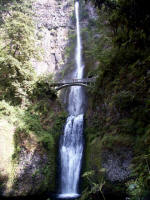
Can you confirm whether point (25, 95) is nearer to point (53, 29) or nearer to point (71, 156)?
point (71, 156)

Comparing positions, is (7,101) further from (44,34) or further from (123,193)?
(44,34)

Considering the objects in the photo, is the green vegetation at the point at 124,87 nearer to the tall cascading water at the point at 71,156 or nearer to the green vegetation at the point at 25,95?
the tall cascading water at the point at 71,156

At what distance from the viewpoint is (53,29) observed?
34969mm

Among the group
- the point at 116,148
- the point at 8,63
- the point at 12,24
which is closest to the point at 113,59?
the point at 116,148

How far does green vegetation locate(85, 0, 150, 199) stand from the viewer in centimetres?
464

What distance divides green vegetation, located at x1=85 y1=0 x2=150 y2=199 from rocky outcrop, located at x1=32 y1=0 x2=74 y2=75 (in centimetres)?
1937

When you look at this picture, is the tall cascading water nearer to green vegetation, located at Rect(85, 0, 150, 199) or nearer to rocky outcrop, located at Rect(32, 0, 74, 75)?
green vegetation, located at Rect(85, 0, 150, 199)

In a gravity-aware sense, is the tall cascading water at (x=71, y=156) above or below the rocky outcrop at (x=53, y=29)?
below

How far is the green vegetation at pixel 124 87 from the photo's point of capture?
464cm

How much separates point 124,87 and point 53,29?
2920 cm

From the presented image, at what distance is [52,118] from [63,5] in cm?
3004

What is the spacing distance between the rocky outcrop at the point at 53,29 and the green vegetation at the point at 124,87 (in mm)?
19373

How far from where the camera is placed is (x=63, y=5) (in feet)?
123

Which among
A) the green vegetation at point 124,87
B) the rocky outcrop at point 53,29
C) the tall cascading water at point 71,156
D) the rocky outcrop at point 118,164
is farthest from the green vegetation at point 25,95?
the rocky outcrop at point 53,29
